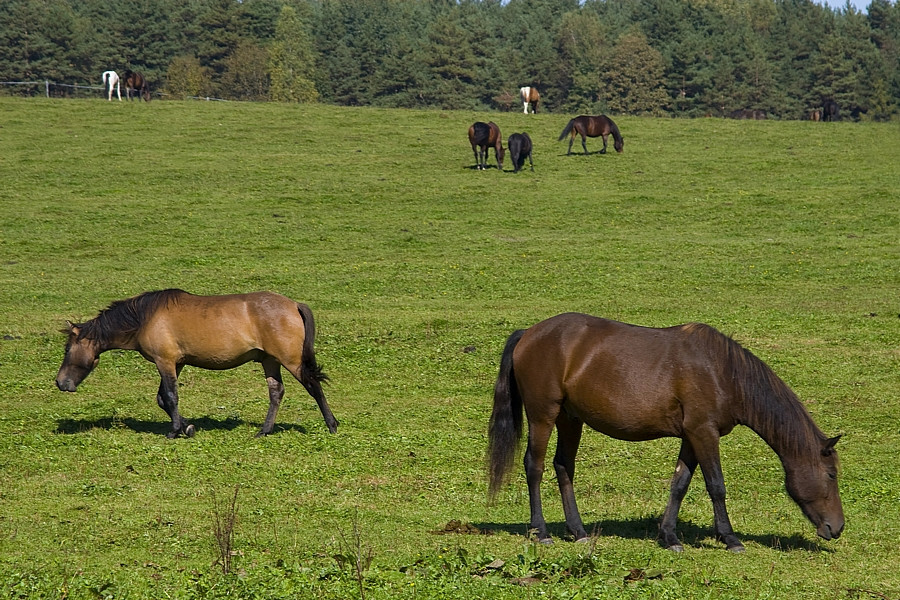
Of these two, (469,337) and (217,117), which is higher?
(217,117)

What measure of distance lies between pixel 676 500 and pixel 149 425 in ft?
24.7

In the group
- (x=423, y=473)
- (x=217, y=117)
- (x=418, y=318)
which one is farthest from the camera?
(x=217, y=117)

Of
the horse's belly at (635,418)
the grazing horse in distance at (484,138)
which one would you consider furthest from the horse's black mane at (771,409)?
the grazing horse in distance at (484,138)

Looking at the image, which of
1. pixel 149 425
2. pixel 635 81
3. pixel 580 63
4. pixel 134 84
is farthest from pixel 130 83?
pixel 580 63

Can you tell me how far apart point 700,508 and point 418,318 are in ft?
35.3

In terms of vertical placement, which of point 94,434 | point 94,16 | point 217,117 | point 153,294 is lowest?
point 94,434

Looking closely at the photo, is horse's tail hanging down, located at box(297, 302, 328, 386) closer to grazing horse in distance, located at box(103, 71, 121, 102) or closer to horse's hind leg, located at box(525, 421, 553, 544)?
horse's hind leg, located at box(525, 421, 553, 544)

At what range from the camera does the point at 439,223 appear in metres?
30.0

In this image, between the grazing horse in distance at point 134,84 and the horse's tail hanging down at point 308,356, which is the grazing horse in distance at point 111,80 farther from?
the horse's tail hanging down at point 308,356

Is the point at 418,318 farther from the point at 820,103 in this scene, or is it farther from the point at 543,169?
the point at 820,103

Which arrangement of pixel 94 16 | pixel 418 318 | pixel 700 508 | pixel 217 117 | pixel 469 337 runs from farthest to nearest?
1. pixel 94 16
2. pixel 217 117
3. pixel 418 318
4. pixel 469 337
5. pixel 700 508

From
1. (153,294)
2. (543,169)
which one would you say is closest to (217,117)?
(543,169)

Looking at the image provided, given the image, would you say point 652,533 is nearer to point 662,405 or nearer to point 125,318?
point 662,405

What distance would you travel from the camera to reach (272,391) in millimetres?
13180
